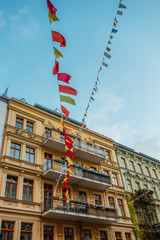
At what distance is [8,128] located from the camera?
56.5 ft

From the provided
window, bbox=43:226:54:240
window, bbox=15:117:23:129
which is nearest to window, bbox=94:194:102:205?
window, bbox=43:226:54:240

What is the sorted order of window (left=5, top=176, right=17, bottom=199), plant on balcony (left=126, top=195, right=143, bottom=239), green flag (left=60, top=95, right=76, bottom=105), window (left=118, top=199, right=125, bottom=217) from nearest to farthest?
1. green flag (left=60, top=95, right=76, bottom=105)
2. window (left=5, top=176, right=17, bottom=199)
3. plant on balcony (left=126, top=195, right=143, bottom=239)
4. window (left=118, top=199, right=125, bottom=217)

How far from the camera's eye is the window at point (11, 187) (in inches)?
575

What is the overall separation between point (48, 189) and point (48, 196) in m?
0.56

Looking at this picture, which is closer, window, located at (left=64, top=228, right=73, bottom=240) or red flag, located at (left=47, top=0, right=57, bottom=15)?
red flag, located at (left=47, top=0, right=57, bottom=15)

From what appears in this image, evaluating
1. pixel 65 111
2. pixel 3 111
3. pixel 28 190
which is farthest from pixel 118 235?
pixel 3 111

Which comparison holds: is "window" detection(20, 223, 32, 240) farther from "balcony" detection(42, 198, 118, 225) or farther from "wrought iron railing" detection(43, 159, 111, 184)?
"wrought iron railing" detection(43, 159, 111, 184)

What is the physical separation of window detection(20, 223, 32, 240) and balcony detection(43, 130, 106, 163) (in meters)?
6.65

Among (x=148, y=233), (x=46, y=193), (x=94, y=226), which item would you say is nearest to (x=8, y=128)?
(x=46, y=193)

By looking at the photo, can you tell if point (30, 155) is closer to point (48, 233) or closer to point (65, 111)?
point (48, 233)

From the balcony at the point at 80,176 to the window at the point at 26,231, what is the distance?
3828 mm

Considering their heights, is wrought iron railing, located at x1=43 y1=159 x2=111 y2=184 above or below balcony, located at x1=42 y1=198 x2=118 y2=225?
above

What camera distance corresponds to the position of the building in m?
23.1

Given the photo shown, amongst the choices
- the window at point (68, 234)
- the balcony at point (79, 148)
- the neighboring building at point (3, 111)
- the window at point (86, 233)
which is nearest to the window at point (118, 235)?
the window at point (86, 233)
